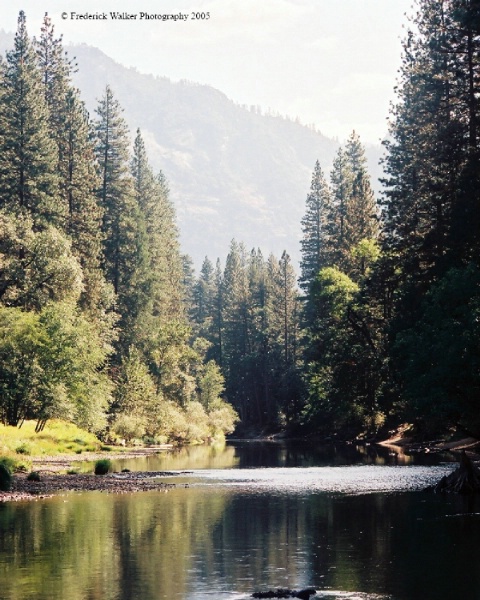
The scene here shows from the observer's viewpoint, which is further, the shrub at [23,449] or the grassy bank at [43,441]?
the shrub at [23,449]

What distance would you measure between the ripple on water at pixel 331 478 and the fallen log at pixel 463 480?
1935 mm

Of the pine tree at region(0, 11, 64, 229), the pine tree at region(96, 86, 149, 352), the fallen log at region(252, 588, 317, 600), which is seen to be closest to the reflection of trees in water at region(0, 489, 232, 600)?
the fallen log at region(252, 588, 317, 600)

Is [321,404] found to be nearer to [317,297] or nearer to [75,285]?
[317,297]

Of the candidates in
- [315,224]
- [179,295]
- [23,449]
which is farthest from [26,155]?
[179,295]

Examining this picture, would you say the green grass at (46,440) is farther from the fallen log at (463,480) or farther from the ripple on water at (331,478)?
the fallen log at (463,480)

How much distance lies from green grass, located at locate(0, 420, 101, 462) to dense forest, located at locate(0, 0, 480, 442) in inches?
57.3

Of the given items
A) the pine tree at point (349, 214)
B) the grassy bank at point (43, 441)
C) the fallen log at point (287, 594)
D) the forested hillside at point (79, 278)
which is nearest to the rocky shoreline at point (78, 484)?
the grassy bank at point (43, 441)

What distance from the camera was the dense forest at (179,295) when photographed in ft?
148

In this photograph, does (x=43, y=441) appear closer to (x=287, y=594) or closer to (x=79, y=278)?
(x=79, y=278)

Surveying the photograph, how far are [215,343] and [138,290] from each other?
58361 mm

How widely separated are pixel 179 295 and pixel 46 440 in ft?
237

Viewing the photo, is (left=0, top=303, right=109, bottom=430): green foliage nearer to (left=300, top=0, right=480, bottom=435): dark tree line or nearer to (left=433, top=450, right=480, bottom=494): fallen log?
(left=300, top=0, right=480, bottom=435): dark tree line

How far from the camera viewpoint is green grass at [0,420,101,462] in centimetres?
5166

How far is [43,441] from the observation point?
58.4 m
